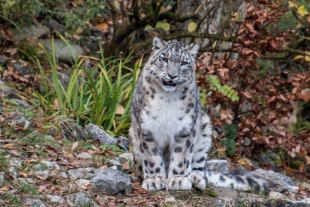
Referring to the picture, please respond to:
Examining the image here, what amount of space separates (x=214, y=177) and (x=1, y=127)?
2472 millimetres

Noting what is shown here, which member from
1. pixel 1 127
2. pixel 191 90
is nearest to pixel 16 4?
pixel 1 127

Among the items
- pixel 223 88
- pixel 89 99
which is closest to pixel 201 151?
pixel 223 88

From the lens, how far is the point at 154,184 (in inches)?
320

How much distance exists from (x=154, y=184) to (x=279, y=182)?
1875 mm

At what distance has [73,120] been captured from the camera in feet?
33.0

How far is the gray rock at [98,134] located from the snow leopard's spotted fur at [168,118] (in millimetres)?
1584

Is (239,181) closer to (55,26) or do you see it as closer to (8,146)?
(8,146)

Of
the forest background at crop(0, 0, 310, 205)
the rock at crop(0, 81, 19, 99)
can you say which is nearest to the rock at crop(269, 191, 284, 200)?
the forest background at crop(0, 0, 310, 205)

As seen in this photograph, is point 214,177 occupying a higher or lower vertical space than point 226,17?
lower

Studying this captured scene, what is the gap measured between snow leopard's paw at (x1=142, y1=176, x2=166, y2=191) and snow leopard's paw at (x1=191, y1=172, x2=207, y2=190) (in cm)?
32

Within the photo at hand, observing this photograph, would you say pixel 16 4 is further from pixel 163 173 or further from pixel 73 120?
pixel 163 173

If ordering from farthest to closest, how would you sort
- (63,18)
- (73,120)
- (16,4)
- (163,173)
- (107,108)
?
(63,18) < (16,4) < (107,108) < (73,120) < (163,173)

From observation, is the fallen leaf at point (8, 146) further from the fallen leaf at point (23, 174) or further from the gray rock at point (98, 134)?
the gray rock at point (98, 134)

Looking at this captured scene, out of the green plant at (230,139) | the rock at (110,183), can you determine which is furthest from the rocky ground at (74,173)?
the green plant at (230,139)
